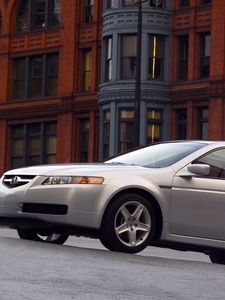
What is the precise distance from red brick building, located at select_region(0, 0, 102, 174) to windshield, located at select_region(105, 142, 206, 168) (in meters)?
32.1

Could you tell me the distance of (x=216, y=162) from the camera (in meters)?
12.0

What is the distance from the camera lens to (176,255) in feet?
49.3

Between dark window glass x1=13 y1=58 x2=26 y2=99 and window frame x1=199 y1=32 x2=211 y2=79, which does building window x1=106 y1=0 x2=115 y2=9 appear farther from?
dark window glass x1=13 y1=58 x2=26 y2=99

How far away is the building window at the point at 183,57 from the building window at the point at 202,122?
1.62m

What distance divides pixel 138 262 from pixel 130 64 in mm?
31501

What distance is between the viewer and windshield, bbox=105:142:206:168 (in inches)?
471

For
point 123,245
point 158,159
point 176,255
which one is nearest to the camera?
point 123,245

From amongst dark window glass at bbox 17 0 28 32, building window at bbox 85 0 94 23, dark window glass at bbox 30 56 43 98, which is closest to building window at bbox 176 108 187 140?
building window at bbox 85 0 94 23

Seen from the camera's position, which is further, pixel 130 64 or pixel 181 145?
pixel 130 64

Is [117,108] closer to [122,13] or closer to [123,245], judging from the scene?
[122,13]

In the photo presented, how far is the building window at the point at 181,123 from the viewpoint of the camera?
41.8 meters

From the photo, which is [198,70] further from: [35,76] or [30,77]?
[30,77]

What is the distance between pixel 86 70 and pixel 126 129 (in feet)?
17.5

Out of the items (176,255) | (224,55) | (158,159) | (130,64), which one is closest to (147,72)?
(130,64)
